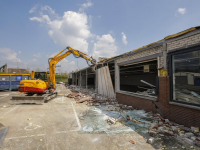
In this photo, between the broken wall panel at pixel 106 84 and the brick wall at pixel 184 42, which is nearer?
the brick wall at pixel 184 42

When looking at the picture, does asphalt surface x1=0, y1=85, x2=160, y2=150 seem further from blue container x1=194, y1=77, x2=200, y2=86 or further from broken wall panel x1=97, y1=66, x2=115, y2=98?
broken wall panel x1=97, y1=66, x2=115, y2=98

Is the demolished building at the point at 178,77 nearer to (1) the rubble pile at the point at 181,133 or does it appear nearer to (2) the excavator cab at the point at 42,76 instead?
(1) the rubble pile at the point at 181,133

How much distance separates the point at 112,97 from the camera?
Answer: 10406 mm

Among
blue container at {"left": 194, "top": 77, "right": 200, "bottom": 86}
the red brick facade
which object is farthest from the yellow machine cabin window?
blue container at {"left": 194, "top": 77, "right": 200, "bottom": 86}

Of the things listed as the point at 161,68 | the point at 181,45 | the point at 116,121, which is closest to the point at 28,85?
the point at 116,121

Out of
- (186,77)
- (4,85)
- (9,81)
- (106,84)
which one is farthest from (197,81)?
(4,85)

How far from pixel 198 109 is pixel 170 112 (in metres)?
1.22

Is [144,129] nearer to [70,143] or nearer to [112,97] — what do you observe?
[70,143]

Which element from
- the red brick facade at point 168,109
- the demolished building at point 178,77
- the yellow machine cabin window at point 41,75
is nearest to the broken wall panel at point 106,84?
the red brick facade at point 168,109

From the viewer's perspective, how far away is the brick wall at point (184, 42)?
434 cm

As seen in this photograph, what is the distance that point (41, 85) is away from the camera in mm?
9539

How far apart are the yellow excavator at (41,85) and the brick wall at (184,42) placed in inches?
363

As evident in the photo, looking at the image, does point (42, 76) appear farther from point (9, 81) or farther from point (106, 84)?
point (9, 81)

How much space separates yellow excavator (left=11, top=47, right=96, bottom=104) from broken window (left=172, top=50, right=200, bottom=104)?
9005 millimetres
